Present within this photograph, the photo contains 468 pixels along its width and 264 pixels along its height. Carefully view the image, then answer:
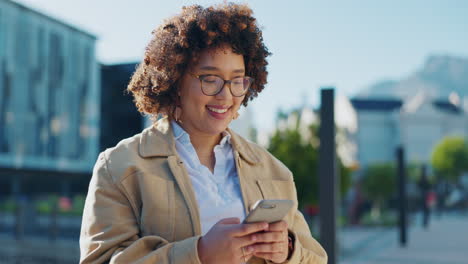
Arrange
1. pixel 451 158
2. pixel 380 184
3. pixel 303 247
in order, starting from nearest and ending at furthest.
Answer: pixel 303 247
pixel 380 184
pixel 451 158

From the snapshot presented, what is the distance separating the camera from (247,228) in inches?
62.3

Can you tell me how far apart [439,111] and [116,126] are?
5108 centimetres

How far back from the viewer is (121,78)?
32.7 meters

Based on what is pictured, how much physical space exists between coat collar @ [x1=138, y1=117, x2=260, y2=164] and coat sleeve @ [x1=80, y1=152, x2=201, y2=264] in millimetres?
172

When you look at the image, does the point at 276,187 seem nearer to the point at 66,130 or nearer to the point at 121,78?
the point at 121,78

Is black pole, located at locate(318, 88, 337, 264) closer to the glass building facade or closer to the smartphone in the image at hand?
the smartphone

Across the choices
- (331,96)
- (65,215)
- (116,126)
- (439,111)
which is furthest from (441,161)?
(331,96)

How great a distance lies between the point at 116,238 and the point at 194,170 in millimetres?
378

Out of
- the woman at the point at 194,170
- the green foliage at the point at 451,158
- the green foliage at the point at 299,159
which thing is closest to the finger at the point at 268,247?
the woman at the point at 194,170

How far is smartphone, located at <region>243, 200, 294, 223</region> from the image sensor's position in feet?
4.94

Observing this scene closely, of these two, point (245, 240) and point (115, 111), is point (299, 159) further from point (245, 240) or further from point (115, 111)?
point (115, 111)

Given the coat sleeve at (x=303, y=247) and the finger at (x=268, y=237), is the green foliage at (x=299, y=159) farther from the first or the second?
the finger at (x=268, y=237)

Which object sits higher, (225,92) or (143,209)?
(225,92)

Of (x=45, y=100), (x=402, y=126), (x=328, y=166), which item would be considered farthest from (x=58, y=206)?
(x=402, y=126)
